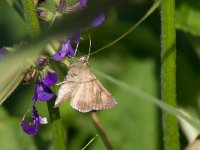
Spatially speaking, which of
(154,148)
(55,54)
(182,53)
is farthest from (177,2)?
(55,54)

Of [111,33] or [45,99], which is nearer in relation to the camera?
[45,99]

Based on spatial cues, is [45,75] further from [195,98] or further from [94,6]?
[195,98]

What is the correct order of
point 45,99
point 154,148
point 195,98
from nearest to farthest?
point 45,99 → point 154,148 → point 195,98

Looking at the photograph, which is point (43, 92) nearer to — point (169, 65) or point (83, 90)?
point (83, 90)

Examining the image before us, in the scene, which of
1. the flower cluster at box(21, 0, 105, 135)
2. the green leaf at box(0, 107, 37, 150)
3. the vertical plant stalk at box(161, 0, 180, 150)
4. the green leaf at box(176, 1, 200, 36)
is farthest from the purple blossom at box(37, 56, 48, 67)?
the green leaf at box(176, 1, 200, 36)

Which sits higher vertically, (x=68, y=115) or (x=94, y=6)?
(x=94, y=6)

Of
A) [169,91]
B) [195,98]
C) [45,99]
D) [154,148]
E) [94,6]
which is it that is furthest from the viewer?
[195,98]
